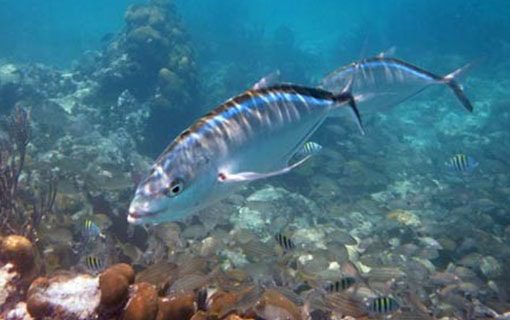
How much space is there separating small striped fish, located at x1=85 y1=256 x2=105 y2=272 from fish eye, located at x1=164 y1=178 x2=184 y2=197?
3.19 m

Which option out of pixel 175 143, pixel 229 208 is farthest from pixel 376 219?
pixel 175 143

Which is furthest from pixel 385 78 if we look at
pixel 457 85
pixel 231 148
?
pixel 231 148

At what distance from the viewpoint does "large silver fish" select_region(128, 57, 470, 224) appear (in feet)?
7.88

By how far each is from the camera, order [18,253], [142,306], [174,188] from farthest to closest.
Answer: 1. [18,253]
2. [142,306]
3. [174,188]

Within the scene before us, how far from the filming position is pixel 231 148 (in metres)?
2.59

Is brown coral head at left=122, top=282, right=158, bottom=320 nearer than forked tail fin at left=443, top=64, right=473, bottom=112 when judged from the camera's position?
Yes

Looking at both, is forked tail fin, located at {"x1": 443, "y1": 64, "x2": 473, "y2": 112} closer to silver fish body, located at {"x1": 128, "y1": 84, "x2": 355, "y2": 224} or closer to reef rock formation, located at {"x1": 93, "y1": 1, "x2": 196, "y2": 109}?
silver fish body, located at {"x1": 128, "y1": 84, "x2": 355, "y2": 224}

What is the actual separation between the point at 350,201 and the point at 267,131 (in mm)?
10198

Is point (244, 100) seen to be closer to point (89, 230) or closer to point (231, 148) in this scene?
point (231, 148)

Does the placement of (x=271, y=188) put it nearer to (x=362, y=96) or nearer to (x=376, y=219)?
(x=376, y=219)

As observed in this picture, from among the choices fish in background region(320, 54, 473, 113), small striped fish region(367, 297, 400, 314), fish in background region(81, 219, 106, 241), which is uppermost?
fish in background region(320, 54, 473, 113)

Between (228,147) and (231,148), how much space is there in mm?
20

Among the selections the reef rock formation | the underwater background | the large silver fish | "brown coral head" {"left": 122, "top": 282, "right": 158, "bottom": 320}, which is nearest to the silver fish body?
the large silver fish

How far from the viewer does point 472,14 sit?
3484cm
